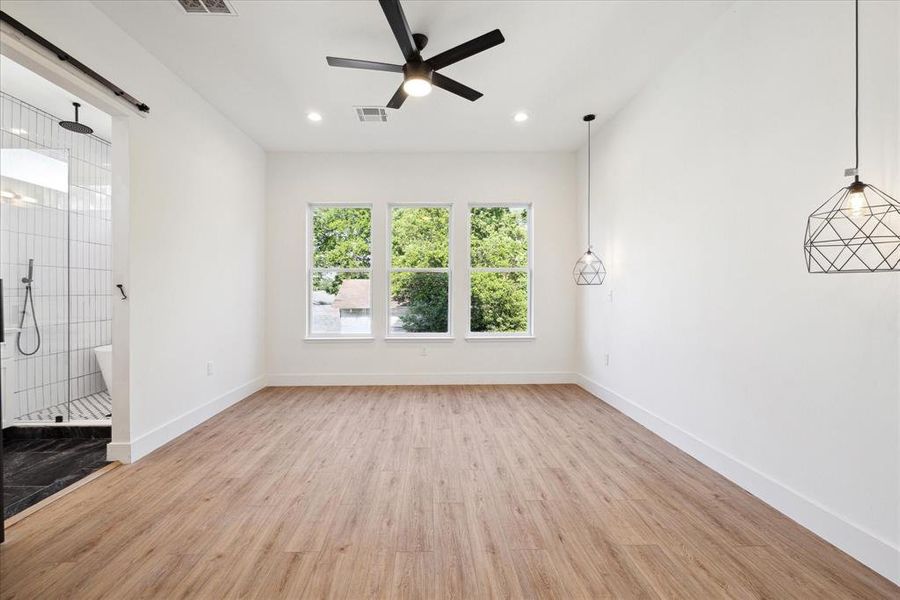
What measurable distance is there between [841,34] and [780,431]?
79.3 inches

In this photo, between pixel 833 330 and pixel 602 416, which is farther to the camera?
pixel 602 416

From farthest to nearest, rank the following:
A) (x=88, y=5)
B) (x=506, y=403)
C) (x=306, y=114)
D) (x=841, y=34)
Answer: (x=506, y=403)
(x=306, y=114)
(x=88, y=5)
(x=841, y=34)

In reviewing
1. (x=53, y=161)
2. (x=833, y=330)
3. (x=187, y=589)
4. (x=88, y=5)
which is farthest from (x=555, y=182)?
(x=53, y=161)

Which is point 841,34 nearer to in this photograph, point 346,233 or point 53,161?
point 346,233

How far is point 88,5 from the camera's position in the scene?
2.34 m

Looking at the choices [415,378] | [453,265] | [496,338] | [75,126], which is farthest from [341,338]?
[75,126]

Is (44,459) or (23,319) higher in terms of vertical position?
(23,319)

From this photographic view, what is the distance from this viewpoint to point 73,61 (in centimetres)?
218

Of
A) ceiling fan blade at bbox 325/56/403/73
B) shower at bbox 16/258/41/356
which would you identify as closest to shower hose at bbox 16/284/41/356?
shower at bbox 16/258/41/356

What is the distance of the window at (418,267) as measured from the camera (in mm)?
4977

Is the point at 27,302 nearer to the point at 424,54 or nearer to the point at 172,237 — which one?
the point at 172,237

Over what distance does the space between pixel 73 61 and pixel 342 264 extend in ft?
9.93

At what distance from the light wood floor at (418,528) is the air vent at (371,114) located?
3.07 m

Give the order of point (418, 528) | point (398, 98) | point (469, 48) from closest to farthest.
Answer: point (418, 528) → point (469, 48) → point (398, 98)
